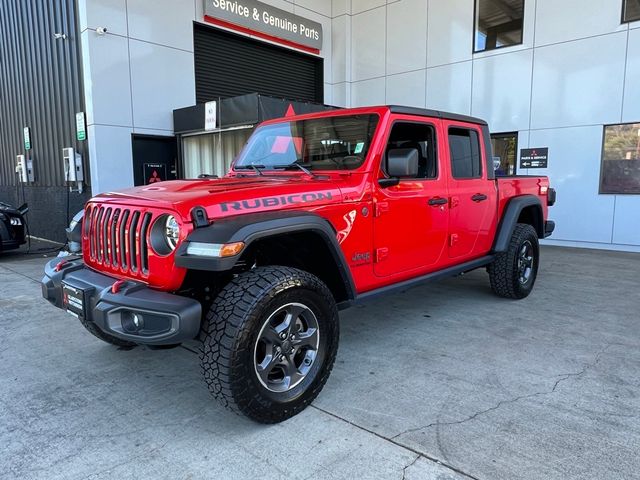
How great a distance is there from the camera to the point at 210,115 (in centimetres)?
834

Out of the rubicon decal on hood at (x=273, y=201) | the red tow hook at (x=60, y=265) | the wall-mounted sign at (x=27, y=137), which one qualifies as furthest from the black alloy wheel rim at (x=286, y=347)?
the wall-mounted sign at (x=27, y=137)

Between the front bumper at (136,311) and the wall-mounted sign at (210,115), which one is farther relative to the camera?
the wall-mounted sign at (210,115)

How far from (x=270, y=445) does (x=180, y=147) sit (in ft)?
25.9

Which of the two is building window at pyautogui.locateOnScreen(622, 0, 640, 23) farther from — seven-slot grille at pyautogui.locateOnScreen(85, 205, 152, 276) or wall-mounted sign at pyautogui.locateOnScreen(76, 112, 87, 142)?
wall-mounted sign at pyautogui.locateOnScreen(76, 112, 87, 142)

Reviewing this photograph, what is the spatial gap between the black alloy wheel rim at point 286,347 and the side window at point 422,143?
1.68 m

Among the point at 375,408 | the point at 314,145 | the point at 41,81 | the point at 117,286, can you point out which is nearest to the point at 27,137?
the point at 41,81

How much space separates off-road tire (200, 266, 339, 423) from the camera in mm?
2389

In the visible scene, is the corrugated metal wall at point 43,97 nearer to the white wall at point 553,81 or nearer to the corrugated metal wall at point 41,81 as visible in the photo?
the corrugated metal wall at point 41,81

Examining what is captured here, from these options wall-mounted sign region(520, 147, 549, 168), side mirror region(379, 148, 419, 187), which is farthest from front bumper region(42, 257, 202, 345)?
wall-mounted sign region(520, 147, 549, 168)

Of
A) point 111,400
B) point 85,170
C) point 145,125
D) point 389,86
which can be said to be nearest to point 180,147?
point 145,125

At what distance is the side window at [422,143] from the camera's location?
376cm

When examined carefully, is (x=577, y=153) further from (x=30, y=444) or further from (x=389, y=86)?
(x=30, y=444)

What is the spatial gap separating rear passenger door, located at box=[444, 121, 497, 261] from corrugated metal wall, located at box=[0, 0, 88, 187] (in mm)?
7335

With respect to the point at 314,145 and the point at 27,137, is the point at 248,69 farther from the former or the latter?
the point at 314,145
